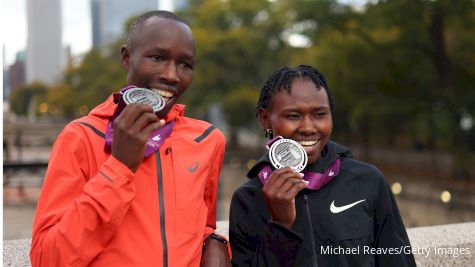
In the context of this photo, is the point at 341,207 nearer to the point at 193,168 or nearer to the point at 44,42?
the point at 193,168

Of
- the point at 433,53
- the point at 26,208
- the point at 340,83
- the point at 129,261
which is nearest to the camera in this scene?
the point at 129,261

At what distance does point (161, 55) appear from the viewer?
6.51ft

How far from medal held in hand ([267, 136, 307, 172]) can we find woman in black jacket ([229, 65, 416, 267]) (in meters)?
0.12

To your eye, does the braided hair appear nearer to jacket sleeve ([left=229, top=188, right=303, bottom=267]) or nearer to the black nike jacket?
the black nike jacket

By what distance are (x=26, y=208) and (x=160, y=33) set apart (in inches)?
569

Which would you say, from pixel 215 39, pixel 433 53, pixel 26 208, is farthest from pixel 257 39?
pixel 26 208

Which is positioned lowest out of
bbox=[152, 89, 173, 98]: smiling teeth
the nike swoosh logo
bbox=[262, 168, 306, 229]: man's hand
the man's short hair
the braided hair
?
the nike swoosh logo

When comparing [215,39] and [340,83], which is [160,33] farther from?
[215,39]

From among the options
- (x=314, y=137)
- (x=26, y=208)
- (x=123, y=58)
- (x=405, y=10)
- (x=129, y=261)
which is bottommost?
(x=26, y=208)

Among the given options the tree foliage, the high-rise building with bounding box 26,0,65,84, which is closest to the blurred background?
the tree foliage

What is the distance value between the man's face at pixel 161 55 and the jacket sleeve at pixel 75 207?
37cm

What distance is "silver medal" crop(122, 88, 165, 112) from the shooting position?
1.82m

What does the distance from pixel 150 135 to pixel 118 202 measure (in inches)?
12.7

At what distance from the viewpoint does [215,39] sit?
28312 millimetres
